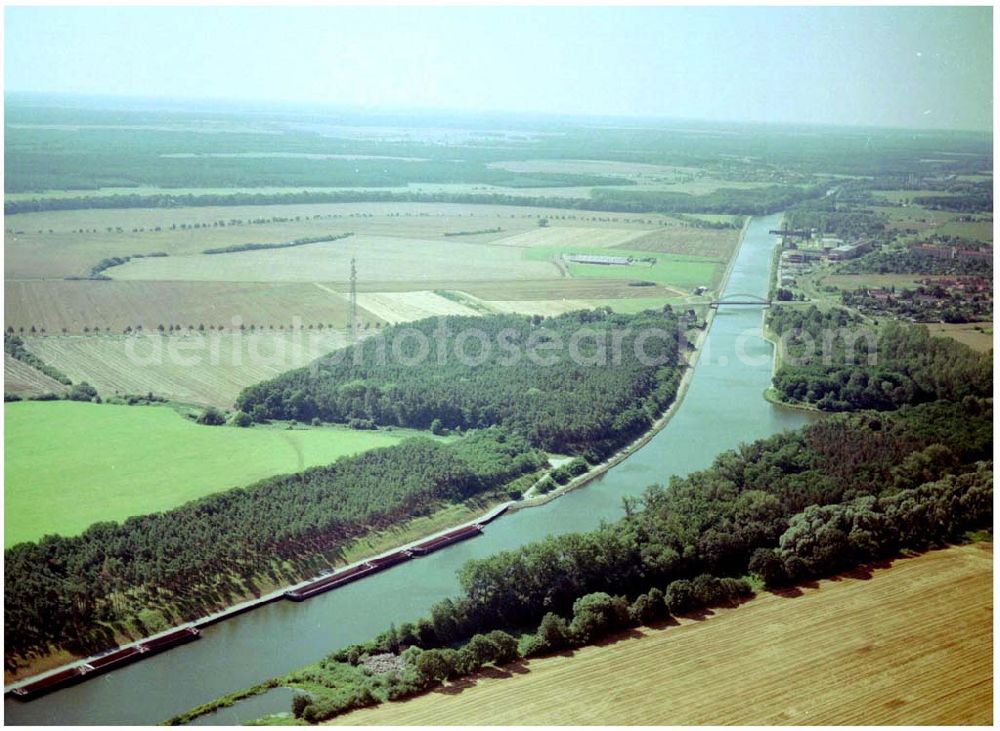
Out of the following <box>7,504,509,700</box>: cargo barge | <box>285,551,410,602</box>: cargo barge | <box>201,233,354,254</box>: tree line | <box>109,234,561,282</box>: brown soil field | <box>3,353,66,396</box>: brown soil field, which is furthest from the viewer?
<box>201,233,354,254</box>: tree line

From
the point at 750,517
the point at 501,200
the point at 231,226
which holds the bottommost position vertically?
the point at 750,517

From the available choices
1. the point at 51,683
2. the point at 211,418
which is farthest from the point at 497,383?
the point at 51,683

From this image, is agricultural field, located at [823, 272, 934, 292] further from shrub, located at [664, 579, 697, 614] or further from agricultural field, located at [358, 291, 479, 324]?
shrub, located at [664, 579, 697, 614]

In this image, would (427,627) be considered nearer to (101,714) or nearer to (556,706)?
(556,706)

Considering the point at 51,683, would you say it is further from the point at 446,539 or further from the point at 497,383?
the point at 497,383

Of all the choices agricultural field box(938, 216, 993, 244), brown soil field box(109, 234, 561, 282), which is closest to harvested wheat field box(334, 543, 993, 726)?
brown soil field box(109, 234, 561, 282)

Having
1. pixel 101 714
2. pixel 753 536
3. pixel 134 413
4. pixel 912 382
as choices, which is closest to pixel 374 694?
pixel 101 714
